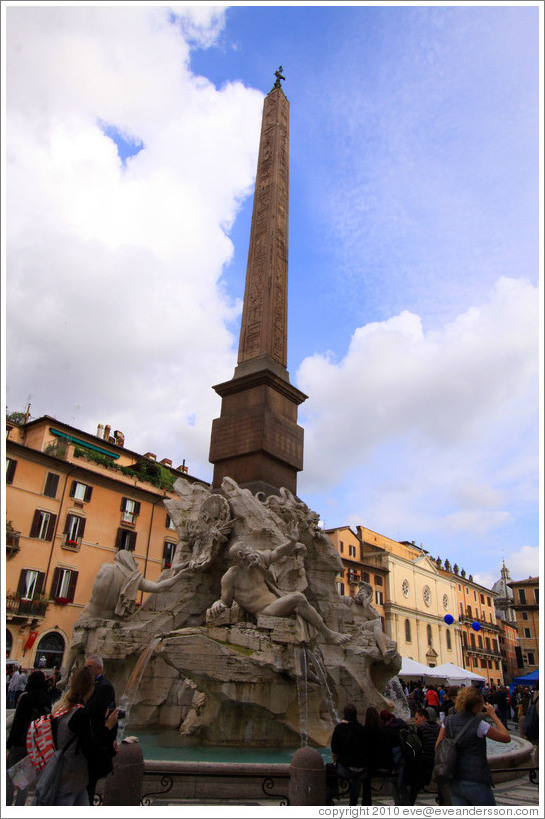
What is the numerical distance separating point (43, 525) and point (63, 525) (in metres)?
0.91

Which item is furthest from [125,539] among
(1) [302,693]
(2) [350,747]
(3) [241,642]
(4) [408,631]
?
(4) [408,631]

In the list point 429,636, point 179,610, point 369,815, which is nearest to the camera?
point 369,815

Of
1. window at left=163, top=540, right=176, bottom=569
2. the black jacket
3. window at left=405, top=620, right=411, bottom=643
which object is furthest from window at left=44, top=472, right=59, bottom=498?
window at left=405, top=620, right=411, bottom=643

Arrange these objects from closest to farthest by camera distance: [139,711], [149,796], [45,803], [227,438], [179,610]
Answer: [45,803], [149,796], [139,711], [179,610], [227,438]

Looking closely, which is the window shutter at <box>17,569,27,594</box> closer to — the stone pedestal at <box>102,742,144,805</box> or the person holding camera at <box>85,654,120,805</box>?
the stone pedestal at <box>102,742,144,805</box>

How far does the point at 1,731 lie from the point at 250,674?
332 centimetres

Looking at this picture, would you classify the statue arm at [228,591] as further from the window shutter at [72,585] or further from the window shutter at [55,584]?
the window shutter at [72,585]

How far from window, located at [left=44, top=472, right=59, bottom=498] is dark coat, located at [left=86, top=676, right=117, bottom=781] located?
20399mm

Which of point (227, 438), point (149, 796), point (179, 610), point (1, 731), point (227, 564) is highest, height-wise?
point (227, 438)

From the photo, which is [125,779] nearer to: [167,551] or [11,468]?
[11,468]

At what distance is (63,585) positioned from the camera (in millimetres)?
21500

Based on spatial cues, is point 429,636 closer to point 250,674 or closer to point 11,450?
point 11,450

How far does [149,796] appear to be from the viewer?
169 inches

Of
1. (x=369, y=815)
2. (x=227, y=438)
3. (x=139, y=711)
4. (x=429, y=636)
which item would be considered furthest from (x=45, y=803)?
(x=429, y=636)
